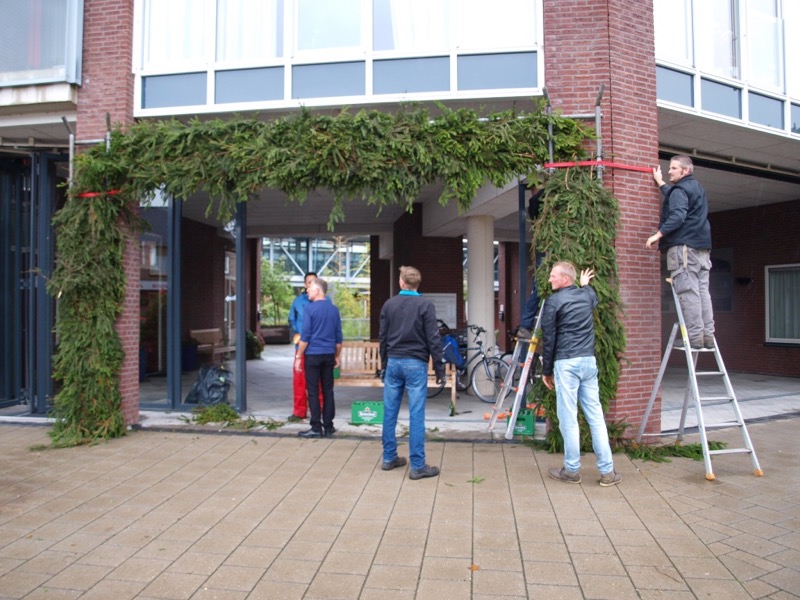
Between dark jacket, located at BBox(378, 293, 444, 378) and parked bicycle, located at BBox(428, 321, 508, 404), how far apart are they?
3.50m

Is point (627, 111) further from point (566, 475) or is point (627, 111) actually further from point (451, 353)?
point (451, 353)

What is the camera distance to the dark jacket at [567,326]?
16.7 feet

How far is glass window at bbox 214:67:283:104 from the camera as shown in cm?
731

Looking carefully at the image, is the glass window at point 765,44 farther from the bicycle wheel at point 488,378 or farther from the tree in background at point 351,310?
the tree in background at point 351,310

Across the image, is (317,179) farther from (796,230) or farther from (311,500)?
(796,230)

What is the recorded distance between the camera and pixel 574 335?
5086 mm

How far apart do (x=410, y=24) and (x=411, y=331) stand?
4.01m

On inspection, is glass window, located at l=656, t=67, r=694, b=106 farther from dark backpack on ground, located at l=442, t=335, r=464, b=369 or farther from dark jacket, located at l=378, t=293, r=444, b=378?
dark backpack on ground, located at l=442, t=335, r=464, b=369

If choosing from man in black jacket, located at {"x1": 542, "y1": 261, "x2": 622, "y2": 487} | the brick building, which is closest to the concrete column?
the brick building

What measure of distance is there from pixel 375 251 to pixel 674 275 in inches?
525

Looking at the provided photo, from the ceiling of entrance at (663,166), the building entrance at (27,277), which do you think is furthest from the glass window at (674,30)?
the building entrance at (27,277)

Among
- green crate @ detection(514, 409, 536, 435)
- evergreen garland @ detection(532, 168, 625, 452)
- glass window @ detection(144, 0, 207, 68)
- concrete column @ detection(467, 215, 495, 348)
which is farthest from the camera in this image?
concrete column @ detection(467, 215, 495, 348)

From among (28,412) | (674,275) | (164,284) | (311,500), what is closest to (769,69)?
(674,275)

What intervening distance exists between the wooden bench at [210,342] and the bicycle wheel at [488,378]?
13.7 ft
